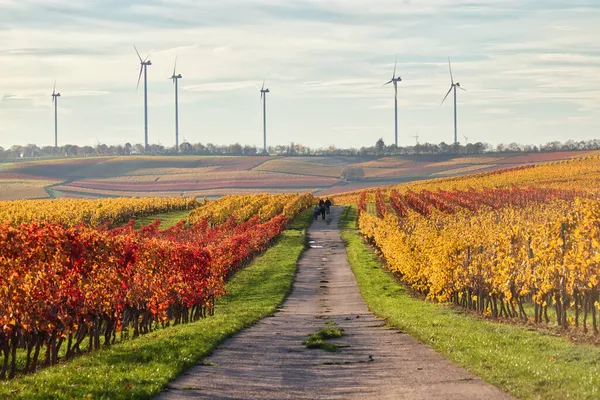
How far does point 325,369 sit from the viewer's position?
20.0 meters

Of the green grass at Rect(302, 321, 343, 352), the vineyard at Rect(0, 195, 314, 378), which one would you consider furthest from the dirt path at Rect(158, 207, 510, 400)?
the vineyard at Rect(0, 195, 314, 378)

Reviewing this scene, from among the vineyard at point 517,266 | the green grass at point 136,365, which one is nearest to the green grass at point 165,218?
the vineyard at point 517,266

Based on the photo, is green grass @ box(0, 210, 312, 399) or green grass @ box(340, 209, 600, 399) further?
green grass @ box(0, 210, 312, 399)

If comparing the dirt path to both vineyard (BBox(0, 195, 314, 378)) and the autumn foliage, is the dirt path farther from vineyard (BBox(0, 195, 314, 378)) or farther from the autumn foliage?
the autumn foliage

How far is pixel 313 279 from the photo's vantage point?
47781 mm

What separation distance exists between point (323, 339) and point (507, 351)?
5.72 metres

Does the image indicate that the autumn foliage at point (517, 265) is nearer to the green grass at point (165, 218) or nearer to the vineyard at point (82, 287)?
the vineyard at point (82, 287)

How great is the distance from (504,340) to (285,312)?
13781 mm

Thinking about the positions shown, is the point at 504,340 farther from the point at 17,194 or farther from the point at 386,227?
the point at 17,194

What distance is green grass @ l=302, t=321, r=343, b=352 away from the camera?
23147 millimetres

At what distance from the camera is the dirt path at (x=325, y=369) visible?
17.0m

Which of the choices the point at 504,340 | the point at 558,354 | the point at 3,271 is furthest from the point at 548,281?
the point at 3,271

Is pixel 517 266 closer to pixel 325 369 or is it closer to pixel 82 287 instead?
pixel 325 369

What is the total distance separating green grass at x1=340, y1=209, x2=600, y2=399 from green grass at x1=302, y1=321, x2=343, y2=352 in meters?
2.09
